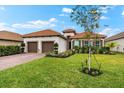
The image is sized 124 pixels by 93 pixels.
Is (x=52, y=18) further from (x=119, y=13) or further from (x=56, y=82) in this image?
(x=56, y=82)

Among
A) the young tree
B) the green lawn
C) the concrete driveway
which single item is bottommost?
the green lawn

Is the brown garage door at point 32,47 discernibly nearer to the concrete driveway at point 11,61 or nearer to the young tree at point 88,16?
the concrete driveway at point 11,61

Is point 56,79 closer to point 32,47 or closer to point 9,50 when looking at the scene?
point 9,50

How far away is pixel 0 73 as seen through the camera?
9.33 metres

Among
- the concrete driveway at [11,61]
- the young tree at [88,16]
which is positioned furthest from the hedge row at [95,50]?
the young tree at [88,16]

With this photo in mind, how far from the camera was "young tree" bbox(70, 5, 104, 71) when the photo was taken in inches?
409

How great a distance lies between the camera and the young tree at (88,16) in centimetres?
1038

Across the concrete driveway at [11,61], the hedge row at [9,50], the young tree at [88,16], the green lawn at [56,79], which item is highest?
the young tree at [88,16]

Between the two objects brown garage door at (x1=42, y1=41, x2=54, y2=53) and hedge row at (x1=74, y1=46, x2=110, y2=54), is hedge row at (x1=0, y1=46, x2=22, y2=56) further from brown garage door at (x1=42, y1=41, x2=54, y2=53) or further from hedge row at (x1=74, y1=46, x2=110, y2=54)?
hedge row at (x1=74, y1=46, x2=110, y2=54)

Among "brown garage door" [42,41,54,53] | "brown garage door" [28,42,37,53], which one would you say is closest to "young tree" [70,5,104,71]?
"brown garage door" [42,41,54,53]

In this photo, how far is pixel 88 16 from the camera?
1043cm

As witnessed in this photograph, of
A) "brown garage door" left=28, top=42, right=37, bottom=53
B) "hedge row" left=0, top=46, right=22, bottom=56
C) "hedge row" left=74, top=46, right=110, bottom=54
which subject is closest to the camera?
"hedge row" left=0, top=46, right=22, bottom=56

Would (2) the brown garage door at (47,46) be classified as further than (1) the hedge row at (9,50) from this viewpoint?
Yes
